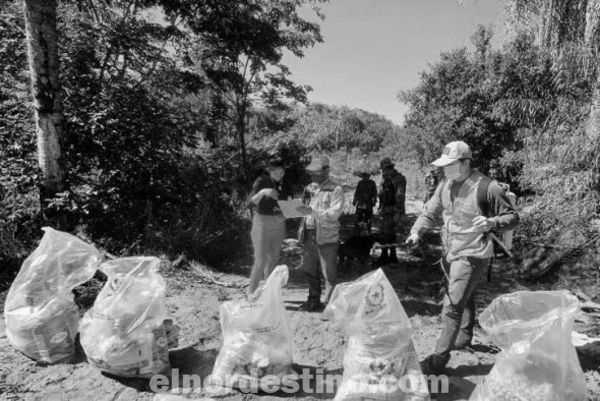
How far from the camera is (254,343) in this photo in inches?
101

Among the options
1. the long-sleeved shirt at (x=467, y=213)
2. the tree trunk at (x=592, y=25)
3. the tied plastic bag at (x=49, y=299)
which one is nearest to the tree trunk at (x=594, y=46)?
the tree trunk at (x=592, y=25)

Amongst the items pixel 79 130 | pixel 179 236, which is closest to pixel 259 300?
pixel 179 236

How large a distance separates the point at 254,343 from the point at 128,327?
0.82 metres

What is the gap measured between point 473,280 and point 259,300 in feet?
4.68

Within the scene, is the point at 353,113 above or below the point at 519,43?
above

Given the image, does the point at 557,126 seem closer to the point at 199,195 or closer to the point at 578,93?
the point at 578,93

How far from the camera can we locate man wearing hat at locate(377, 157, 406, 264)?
20.0 ft

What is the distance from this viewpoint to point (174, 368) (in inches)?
112

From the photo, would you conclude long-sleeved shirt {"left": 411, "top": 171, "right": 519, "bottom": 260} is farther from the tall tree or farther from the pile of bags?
the tall tree

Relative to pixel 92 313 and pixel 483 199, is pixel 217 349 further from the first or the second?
pixel 483 199

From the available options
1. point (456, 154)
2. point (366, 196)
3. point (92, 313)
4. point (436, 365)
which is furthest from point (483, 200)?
point (366, 196)

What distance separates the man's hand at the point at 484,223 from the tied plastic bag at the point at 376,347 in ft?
2.31

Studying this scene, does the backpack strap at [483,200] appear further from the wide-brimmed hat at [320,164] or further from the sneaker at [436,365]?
the wide-brimmed hat at [320,164]

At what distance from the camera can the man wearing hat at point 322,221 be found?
3.67m
